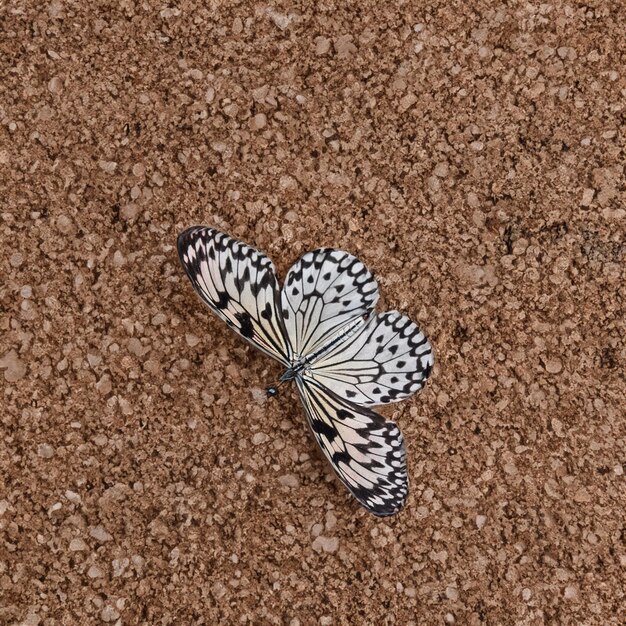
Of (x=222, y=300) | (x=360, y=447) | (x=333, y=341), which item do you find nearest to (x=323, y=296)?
(x=333, y=341)

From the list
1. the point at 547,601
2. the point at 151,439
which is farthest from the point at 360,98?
the point at 547,601

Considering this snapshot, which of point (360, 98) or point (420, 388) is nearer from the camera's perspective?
point (420, 388)

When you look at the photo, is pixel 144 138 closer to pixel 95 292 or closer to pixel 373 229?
pixel 95 292

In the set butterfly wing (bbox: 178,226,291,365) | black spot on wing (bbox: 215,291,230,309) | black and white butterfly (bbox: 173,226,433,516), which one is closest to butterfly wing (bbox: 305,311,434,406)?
black and white butterfly (bbox: 173,226,433,516)

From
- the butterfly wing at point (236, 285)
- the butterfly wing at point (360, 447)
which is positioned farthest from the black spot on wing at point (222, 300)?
the butterfly wing at point (360, 447)

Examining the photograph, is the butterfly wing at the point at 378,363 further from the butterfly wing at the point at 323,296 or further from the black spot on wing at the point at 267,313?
the black spot on wing at the point at 267,313

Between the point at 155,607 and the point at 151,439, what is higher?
the point at 151,439

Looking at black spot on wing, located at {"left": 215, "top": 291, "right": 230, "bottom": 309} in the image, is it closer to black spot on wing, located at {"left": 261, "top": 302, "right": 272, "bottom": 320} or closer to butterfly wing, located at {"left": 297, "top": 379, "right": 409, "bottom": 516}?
black spot on wing, located at {"left": 261, "top": 302, "right": 272, "bottom": 320}
